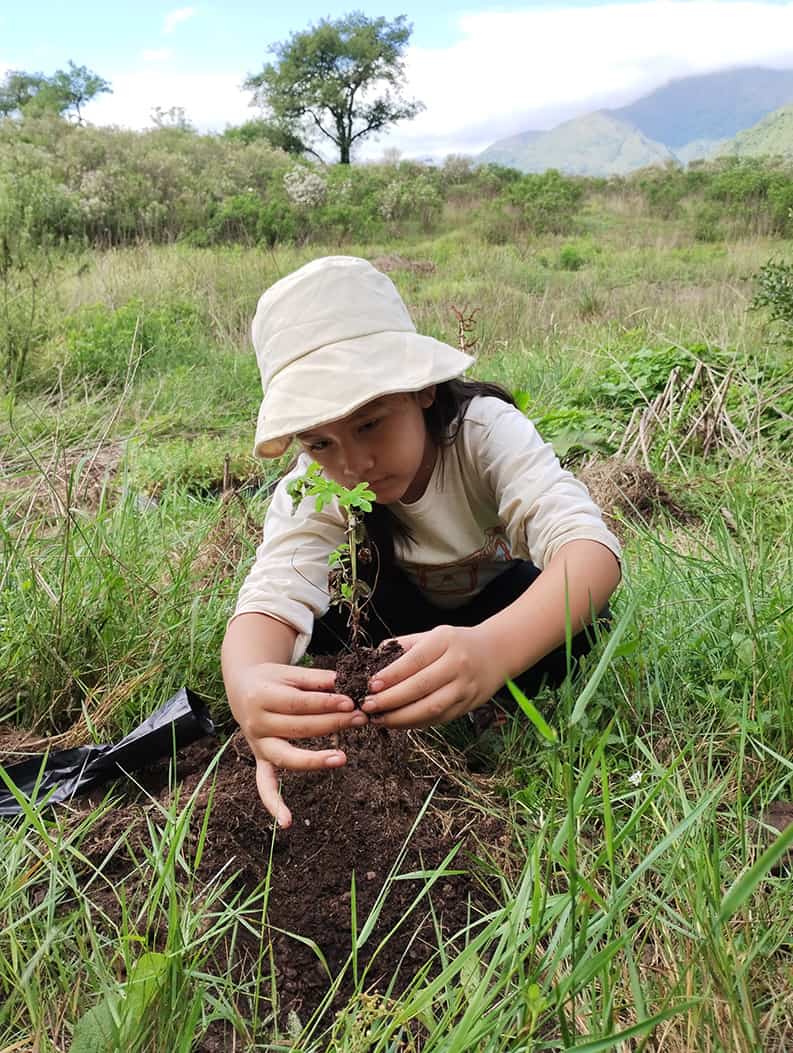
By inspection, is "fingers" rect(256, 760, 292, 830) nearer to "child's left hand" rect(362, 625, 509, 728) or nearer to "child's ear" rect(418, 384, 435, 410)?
"child's left hand" rect(362, 625, 509, 728)

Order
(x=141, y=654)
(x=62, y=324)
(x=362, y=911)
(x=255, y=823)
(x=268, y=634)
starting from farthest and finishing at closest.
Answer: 1. (x=62, y=324)
2. (x=141, y=654)
3. (x=268, y=634)
4. (x=255, y=823)
5. (x=362, y=911)

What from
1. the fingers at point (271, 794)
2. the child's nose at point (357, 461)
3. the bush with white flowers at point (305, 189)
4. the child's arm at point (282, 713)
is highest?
the bush with white flowers at point (305, 189)

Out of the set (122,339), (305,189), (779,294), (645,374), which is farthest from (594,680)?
(305,189)

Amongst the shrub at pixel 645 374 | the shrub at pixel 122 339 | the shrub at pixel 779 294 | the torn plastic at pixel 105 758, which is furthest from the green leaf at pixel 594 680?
the shrub at pixel 122 339

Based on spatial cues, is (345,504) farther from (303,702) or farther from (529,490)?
(529,490)

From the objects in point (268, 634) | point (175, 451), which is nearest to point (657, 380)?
point (175, 451)

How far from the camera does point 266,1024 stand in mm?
1104

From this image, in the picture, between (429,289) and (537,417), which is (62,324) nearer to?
(537,417)

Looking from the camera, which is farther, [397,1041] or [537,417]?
[537,417]

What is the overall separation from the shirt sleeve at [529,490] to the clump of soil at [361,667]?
0.46 metres

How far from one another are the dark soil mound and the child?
3.0 inches

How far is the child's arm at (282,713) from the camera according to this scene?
1246 mm

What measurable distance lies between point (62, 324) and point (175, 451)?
304 cm

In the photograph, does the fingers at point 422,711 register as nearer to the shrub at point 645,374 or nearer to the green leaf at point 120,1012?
the green leaf at point 120,1012
